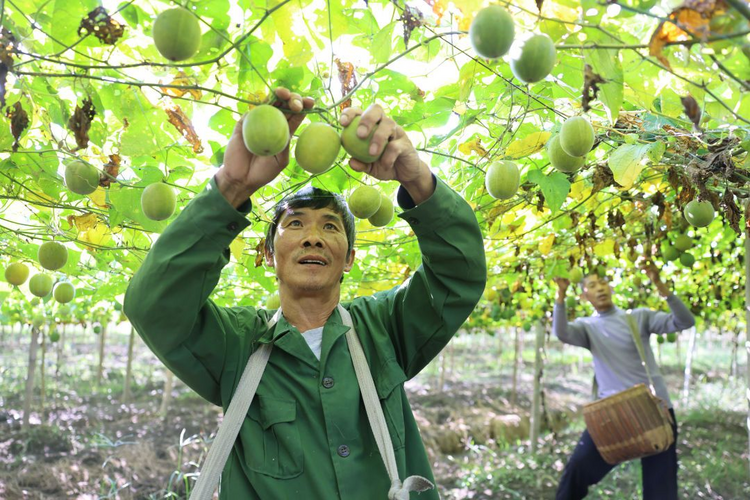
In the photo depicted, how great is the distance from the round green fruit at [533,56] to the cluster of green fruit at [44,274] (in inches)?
83.2

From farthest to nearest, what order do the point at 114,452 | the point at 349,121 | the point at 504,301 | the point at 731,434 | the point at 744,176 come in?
the point at 731,434 < the point at 114,452 < the point at 504,301 < the point at 744,176 < the point at 349,121

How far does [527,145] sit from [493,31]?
3.32 ft

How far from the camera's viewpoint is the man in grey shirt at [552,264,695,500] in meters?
4.31

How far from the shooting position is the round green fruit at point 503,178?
77.5 inches

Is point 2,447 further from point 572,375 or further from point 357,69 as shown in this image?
point 572,375

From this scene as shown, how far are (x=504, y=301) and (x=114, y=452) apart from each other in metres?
4.86

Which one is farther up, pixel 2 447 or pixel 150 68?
pixel 150 68

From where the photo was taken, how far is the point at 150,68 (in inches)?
67.7

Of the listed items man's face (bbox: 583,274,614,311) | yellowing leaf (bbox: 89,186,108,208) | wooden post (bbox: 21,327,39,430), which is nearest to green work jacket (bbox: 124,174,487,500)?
yellowing leaf (bbox: 89,186,108,208)

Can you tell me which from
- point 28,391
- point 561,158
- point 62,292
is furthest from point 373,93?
point 28,391

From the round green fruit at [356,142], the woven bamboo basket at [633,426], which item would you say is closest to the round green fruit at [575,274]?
the woven bamboo basket at [633,426]

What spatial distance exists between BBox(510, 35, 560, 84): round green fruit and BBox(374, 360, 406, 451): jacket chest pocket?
0.90 m

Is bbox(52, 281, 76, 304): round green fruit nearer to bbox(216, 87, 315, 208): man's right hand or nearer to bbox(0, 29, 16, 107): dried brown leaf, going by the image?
bbox(0, 29, 16, 107): dried brown leaf

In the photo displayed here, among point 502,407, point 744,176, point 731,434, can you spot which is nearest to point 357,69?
point 744,176
